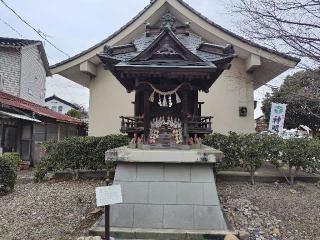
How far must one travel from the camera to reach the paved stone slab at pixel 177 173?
725cm

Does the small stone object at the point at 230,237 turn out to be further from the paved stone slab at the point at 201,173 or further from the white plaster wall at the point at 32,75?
the white plaster wall at the point at 32,75

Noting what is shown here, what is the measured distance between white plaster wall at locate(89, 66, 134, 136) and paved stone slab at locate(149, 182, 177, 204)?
5.95m

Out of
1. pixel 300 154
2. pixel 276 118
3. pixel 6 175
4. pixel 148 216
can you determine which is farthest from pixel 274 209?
pixel 6 175

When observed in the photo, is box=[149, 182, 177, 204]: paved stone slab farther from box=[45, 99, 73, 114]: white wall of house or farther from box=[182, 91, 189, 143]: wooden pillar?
box=[45, 99, 73, 114]: white wall of house

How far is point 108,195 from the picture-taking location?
5664 millimetres

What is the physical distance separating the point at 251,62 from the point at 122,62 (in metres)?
5.43

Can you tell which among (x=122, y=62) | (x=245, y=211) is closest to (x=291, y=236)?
(x=245, y=211)

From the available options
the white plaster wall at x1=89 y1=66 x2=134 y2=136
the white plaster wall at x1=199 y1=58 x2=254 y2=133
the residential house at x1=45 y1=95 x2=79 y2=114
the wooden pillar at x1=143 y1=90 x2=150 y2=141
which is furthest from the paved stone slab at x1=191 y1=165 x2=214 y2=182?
the residential house at x1=45 y1=95 x2=79 y2=114

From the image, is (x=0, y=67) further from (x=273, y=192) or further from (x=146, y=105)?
(x=273, y=192)

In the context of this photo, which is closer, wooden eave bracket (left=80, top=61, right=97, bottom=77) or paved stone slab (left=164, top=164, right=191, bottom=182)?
paved stone slab (left=164, top=164, right=191, bottom=182)

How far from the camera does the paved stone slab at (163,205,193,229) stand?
691 centimetres

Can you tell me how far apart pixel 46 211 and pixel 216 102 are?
23.0 ft

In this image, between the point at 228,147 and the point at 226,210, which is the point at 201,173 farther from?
the point at 228,147

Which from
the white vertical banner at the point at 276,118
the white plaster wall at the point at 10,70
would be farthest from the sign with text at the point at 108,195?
the white plaster wall at the point at 10,70
